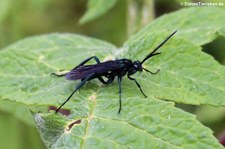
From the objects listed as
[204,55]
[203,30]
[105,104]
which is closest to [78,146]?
[105,104]

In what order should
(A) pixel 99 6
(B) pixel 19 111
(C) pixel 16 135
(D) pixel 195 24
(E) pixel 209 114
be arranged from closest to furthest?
(D) pixel 195 24 < (A) pixel 99 6 < (B) pixel 19 111 < (C) pixel 16 135 < (E) pixel 209 114

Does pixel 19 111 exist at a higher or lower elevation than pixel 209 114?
higher

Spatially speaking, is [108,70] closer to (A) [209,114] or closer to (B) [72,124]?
(B) [72,124]

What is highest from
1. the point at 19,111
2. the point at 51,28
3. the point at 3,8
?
the point at 3,8

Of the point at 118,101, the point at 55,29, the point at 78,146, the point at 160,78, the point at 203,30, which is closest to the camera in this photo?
the point at 78,146

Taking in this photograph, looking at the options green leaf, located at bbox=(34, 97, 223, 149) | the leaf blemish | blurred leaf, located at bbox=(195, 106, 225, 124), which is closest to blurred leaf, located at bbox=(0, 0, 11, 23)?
blurred leaf, located at bbox=(195, 106, 225, 124)

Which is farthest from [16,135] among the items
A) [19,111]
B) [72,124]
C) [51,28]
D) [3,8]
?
[72,124]

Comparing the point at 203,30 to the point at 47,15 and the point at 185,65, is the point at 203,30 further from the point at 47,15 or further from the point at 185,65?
the point at 47,15
